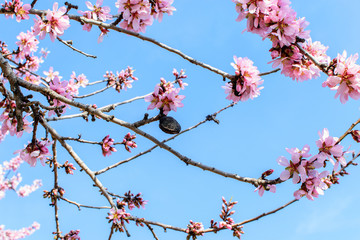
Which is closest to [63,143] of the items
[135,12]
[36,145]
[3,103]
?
[36,145]

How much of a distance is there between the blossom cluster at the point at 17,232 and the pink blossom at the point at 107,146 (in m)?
15.5

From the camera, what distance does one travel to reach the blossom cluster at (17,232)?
15.0m

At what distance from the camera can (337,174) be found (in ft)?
12.0

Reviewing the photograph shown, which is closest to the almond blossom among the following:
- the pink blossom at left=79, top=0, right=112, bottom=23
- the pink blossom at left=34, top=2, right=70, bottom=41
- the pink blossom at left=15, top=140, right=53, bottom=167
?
the pink blossom at left=79, top=0, right=112, bottom=23

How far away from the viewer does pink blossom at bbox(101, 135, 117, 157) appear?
2.96 meters

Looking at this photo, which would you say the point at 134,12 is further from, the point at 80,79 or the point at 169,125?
the point at 80,79

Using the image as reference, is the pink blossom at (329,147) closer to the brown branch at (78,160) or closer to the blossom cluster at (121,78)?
the brown branch at (78,160)

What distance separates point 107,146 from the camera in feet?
9.81

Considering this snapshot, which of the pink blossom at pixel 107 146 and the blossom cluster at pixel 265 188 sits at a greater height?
the pink blossom at pixel 107 146

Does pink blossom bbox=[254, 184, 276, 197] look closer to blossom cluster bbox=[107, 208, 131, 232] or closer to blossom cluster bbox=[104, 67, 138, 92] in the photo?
blossom cluster bbox=[107, 208, 131, 232]

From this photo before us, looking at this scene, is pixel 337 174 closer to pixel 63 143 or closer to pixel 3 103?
pixel 63 143

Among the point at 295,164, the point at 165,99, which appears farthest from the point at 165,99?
the point at 295,164

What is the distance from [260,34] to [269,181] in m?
1.30

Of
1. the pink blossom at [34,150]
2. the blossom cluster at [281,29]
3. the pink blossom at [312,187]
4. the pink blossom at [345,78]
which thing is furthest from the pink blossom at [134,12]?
the pink blossom at [312,187]
